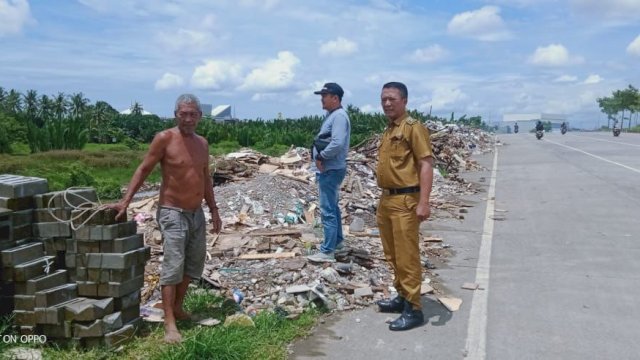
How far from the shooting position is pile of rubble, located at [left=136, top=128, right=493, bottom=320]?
578 centimetres

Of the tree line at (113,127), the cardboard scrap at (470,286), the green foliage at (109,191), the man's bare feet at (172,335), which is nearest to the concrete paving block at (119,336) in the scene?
the man's bare feet at (172,335)

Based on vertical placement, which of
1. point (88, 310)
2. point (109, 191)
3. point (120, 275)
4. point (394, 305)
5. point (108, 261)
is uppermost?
point (108, 261)

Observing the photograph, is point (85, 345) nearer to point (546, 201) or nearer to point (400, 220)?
point (400, 220)

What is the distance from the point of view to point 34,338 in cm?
426

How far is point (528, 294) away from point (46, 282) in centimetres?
467

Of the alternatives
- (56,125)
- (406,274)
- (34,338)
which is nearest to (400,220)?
(406,274)

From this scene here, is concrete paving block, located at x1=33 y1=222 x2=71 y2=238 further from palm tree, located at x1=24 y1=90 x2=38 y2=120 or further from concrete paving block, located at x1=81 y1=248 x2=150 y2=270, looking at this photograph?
palm tree, located at x1=24 y1=90 x2=38 y2=120

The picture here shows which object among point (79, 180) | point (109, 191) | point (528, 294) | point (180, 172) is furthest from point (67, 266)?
point (79, 180)

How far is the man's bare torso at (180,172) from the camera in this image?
4574mm

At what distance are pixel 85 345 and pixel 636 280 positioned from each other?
5.82 m

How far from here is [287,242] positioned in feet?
24.5

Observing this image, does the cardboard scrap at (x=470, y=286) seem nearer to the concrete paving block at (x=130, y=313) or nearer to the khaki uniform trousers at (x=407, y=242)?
the khaki uniform trousers at (x=407, y=242)

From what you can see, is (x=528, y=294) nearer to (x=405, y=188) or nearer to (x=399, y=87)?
(x=405, y=188)

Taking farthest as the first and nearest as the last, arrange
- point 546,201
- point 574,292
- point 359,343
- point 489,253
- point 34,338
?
point 546,201 → point 489,253 → point 574,292 → point 359,343 → point 34,338
